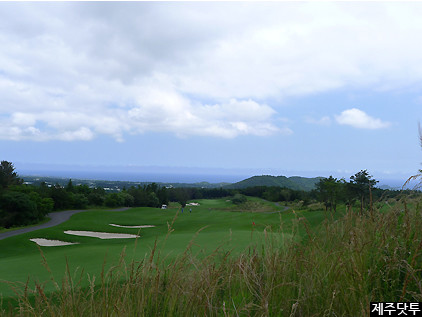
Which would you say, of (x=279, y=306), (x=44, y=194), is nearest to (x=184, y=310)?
(x=279, y=306)

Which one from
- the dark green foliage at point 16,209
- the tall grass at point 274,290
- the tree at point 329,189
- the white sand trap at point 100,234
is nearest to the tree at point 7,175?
the dark green foliage at point 16,209

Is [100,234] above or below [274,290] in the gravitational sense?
below

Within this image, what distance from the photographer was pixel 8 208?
26531 millimetres

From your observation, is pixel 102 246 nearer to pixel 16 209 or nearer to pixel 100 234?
pixel 100 234

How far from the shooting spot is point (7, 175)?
113 feet

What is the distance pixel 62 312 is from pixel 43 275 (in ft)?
18.7

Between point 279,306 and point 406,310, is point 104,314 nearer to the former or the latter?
point 279,306

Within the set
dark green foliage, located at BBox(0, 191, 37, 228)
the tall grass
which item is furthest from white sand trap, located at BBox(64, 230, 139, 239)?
the tall grass

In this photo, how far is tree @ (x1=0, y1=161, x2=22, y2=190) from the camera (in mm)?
33844

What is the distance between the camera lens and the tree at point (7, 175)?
33.8 m

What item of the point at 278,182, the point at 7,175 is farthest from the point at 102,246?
the point at 278,182

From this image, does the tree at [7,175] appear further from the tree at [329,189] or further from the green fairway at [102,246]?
the tree at [329,189]

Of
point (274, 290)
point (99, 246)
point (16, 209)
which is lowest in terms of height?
point (16, 209)

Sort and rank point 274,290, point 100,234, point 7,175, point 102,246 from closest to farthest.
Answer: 1. point 274,290
2. point 102,246
3. point 100,234
4. point 7,175
